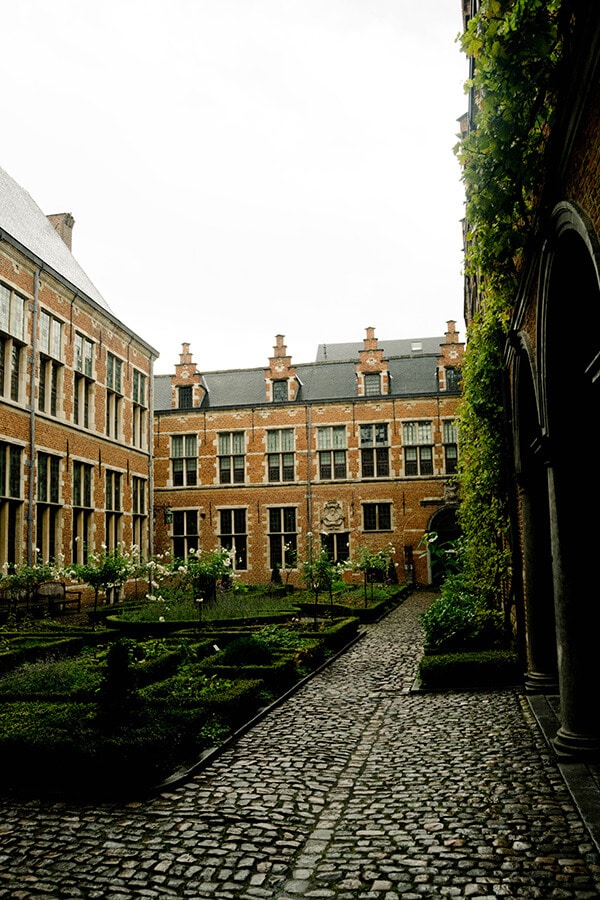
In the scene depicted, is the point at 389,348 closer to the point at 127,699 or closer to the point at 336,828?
the point at 127,699

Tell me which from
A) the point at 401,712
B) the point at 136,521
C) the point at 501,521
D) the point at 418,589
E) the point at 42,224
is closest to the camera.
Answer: the point at 401,712

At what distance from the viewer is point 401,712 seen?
739 cm

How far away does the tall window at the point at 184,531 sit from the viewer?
30.7 metres

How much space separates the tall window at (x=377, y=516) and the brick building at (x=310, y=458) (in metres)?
0.04

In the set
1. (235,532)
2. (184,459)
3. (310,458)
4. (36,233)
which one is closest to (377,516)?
(310,458)

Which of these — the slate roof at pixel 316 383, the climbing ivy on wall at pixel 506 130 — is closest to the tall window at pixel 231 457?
the slate roof at pixel 316 383

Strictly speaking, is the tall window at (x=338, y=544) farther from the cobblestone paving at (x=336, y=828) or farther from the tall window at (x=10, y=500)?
the cobblestone paving at (x=336, y=828)

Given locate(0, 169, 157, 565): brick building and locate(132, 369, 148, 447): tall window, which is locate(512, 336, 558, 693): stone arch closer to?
locate(0, 169, 157, 565): brick building

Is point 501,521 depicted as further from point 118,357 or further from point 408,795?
point 118,357

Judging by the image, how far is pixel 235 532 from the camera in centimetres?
3009

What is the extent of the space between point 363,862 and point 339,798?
1.06 m

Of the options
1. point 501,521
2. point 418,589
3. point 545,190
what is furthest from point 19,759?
point 418,589

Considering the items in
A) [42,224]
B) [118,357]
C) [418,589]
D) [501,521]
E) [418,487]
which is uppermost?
[42,224]

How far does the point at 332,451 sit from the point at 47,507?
46.0ft
